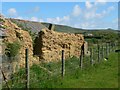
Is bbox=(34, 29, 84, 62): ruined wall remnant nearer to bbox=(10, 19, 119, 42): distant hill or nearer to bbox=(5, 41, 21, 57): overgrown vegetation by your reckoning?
bbox=(10, 19, 119, 42): distant hill

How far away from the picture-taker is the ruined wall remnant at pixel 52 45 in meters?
22.7

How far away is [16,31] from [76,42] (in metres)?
9.79

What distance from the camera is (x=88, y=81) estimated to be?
53.0ft

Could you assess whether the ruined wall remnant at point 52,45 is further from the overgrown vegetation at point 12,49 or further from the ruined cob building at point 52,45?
the overgrown vegetation at point 12,49

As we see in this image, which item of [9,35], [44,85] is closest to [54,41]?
[9,35]

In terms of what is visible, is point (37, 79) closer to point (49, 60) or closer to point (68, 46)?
point (49, 60)

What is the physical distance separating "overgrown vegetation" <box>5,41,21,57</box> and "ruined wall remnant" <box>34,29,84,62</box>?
220 inches

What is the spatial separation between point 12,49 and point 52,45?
8063mm

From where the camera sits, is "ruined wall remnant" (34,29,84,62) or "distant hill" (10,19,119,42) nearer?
"ruined wall remnant" (34,29,84,62)

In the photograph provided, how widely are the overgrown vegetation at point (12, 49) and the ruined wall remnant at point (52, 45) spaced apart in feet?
18.3

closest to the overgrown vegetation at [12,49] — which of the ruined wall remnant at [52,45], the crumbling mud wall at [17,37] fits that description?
the crumbling mud wall at [17,37]

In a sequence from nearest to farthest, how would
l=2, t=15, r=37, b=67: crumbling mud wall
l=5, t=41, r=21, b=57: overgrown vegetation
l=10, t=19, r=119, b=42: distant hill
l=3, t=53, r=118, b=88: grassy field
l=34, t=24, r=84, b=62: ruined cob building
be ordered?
1. l=3, t=53, r=118, b=88: grassy field
2. l=5, t=41, r=21, b=57: overgrown vegetation
3. l=2, t=15, r=37, b=67: crumbling mud wall
4. l=34, t=24, r=84, b=62: ruined cob building
5. l=10, t=19, r=119, b=42: distant hill

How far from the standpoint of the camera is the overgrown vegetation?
15.6 metres

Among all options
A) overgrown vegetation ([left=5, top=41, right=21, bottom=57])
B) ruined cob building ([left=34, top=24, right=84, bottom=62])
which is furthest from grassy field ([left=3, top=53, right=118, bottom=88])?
ruined cob building ([left=34, top=24, right=84, bottom=62])
